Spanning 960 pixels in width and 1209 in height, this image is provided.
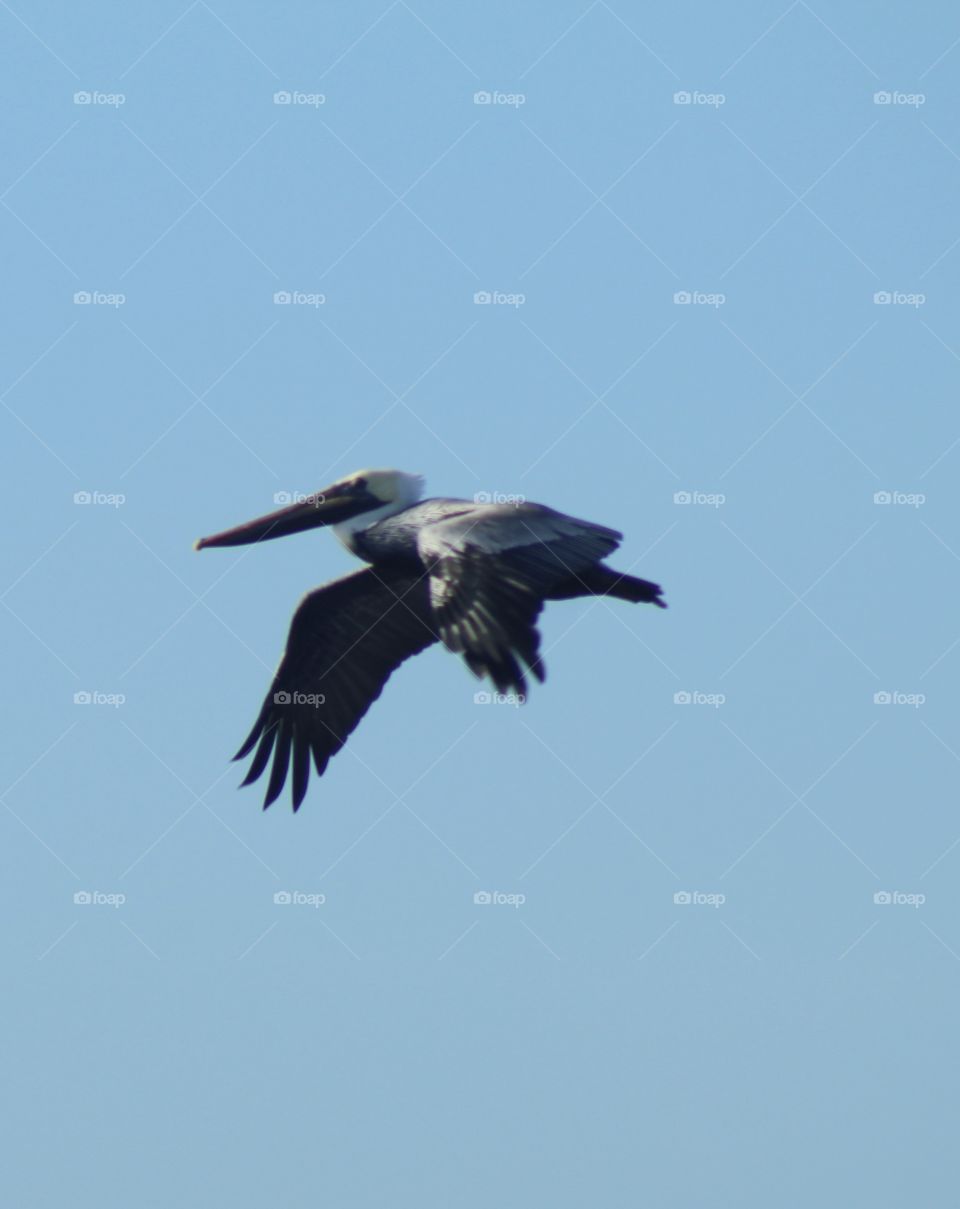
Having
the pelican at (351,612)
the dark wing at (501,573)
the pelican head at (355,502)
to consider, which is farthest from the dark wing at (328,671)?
the dark wing at (501,573)

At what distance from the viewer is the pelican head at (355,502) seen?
2205 centimetres

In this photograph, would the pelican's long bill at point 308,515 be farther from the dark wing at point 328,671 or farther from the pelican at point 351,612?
the dark wing at point 328,671

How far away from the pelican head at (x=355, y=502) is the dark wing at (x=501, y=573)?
2.41 meters

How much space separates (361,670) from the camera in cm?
2228

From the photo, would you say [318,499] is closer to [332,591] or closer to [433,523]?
[332,591]

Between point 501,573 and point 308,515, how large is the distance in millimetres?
4795

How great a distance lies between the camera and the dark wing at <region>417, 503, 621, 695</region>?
17234mm

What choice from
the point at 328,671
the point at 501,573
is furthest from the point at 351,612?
the point at 501,573

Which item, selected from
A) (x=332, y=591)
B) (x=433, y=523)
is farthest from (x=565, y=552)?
(x=332, y=591)

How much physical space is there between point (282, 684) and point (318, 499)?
1.61m

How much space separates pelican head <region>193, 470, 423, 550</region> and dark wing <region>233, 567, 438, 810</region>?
64 centimetres

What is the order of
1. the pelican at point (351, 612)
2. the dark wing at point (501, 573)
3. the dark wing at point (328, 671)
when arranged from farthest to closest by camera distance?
the dark wing at point (328, 671) → the pelican at point (351, 612) → the dark wing at point (501, 573)

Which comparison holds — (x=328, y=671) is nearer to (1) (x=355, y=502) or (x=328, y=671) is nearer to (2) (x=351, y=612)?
(2) (x=351, y=612)

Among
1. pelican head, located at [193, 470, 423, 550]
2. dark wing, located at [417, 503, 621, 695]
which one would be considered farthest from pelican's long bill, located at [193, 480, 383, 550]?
dark wing, located at [417, 503, 621, 695]
